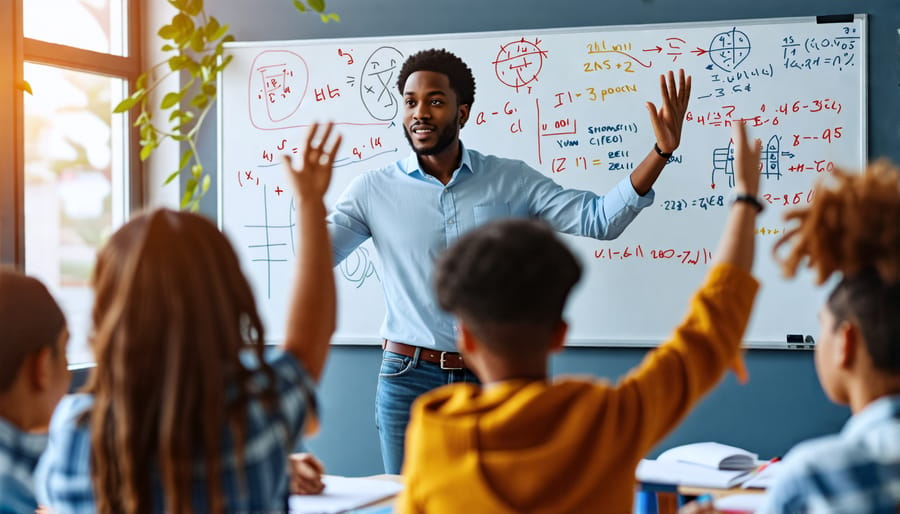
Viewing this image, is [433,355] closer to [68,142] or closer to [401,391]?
[401,391]

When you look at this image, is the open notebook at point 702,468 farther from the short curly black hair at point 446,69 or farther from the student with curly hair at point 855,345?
the short curly black hair at point 446,69

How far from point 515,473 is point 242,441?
0.33m

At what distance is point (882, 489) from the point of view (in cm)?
107

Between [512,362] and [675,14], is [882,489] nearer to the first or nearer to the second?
[512,362]

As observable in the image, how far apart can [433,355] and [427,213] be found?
47 cm

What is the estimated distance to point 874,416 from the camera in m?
1.14

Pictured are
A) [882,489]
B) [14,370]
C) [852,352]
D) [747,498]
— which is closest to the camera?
[882,489]

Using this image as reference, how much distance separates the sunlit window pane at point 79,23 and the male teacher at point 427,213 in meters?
1.68

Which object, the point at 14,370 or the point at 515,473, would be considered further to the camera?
the point at 14,370

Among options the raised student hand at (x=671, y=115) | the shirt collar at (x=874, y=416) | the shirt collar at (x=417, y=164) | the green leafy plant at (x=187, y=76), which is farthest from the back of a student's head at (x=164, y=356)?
the shirt collar at (x=417, y=164)

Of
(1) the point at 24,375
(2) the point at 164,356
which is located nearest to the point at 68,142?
(1) the point at 24,375

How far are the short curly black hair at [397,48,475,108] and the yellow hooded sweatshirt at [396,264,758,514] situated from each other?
1.98 metres

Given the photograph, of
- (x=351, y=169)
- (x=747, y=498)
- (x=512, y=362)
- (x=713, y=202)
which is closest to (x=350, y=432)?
(x=351, y=169)

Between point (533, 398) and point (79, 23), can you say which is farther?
point (79, 23)
